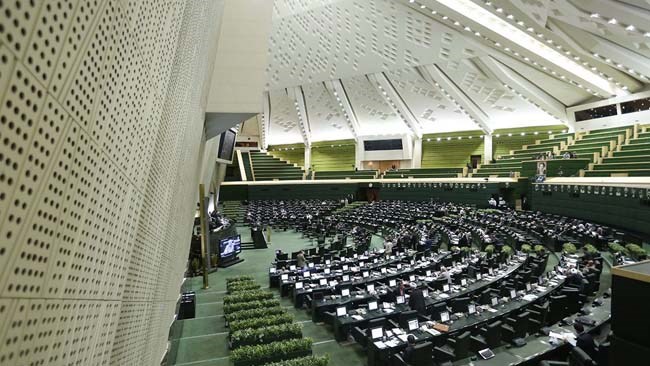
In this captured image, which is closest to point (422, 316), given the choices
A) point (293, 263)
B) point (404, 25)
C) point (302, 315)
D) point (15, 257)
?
point (302, 315)

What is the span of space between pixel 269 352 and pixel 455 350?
13.4 ft

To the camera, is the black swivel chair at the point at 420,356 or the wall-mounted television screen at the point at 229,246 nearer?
the black swivel chair at the point at 420,356

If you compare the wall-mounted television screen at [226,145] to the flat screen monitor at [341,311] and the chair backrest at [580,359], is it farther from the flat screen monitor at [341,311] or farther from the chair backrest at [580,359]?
the chair backrest at [580,359]

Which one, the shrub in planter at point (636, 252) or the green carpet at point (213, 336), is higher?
the shrub in planter at point (636, 252)

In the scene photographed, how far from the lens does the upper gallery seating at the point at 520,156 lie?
3120 cm

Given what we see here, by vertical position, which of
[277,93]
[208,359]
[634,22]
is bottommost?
[208,359]

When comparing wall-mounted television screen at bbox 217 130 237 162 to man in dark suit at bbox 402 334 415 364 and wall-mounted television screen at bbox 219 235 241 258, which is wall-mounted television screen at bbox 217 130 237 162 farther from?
man in dark suit at bbox 402 334 415 364

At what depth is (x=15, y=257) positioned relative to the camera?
1.31m

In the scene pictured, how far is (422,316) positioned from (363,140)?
36.6 meters

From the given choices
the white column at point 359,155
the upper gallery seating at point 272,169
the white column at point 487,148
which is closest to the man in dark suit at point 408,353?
the white column at point 487,148

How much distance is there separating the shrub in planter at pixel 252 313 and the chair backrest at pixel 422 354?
4510mm

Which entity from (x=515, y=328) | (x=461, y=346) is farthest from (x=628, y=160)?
(x=461, y=346)

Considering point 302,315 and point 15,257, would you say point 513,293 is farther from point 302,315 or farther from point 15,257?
point 15,257

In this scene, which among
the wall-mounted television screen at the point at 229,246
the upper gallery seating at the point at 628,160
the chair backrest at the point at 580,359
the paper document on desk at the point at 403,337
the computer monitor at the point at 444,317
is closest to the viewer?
the chair backrest at the point at 580,359
